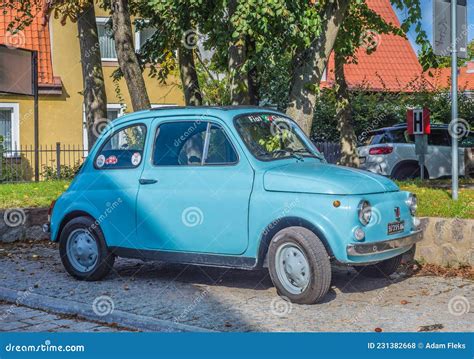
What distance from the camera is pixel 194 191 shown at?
788 cm

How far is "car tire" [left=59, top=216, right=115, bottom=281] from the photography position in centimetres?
848

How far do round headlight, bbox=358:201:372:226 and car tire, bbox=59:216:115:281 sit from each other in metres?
3.02

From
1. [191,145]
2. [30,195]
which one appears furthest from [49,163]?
[191,145]

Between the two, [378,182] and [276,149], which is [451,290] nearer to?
[378,182]

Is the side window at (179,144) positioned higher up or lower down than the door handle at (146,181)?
higher up

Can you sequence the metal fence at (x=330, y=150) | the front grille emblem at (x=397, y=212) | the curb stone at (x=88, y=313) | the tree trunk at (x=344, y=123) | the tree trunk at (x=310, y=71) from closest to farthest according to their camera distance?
the curb stone at (x=88, y=313)
the front grille emblem at (x=397, y=212)
the tree trunk at (x=310, y=71)
the tree trunk at (x=344, y=123)
the metal fence at (x=330, y=150)

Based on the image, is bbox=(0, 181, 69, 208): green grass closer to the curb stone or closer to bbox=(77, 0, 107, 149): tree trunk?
bbox=(77, 0, 107, 149): tree trunk

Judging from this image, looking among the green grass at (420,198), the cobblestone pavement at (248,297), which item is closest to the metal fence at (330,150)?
the green grass at (420,198)

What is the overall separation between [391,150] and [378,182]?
12675 mm

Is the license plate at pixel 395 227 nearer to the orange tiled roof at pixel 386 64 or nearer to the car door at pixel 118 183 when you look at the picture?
the car door at pixel 118 183

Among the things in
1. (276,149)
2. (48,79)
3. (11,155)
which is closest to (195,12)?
(276,149)

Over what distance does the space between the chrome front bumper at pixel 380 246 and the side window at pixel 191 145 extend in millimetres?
1615

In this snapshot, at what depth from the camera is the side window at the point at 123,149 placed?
850 cm

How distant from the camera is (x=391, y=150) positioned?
1995 cm
